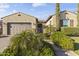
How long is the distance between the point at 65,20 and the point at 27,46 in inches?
39.8

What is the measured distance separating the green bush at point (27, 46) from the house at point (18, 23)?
203 millimetres

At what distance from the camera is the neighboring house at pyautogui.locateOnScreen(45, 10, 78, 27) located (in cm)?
573

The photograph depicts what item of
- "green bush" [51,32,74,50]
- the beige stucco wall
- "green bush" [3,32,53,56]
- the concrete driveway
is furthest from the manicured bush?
the concrete driveway

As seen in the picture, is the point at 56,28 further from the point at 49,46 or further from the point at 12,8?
the point at 12,8

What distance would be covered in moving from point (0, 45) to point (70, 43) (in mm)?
1507

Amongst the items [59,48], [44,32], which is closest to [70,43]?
[59,48]

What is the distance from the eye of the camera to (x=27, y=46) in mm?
5555

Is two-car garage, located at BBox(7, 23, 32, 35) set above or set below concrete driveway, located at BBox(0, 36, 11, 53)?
above

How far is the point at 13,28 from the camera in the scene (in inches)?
229

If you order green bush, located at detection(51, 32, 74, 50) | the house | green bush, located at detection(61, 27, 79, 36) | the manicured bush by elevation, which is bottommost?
the manicured bush

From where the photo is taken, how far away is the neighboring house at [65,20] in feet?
18.8

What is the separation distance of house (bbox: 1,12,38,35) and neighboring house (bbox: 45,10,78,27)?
0.31 m

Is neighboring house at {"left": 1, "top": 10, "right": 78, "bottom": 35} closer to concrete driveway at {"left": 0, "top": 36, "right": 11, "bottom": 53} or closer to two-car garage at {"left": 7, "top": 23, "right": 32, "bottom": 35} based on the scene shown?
two-car garage at {"left": 7, "top": 23, "right": 32, "bottom": 35}

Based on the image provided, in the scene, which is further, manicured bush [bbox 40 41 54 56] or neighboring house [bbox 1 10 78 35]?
neighboring house [bbox 1 10 78 35]
